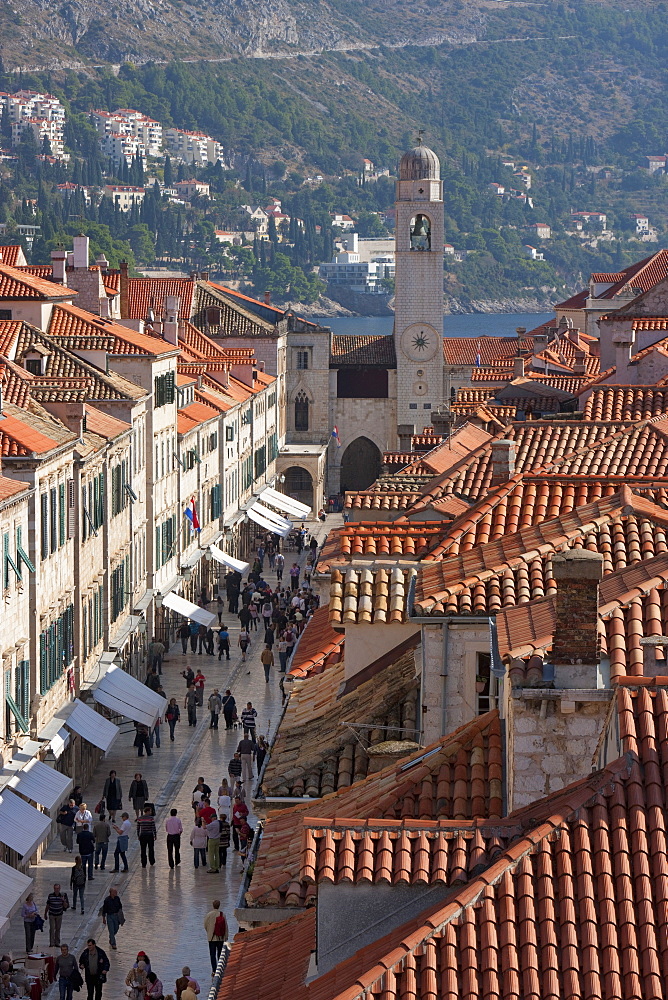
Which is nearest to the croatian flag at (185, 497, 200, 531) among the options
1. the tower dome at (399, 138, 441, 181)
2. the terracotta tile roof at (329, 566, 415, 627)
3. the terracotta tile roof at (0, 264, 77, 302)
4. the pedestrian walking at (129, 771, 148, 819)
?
the terracotta tile roof at (0, 264, 77, 302)

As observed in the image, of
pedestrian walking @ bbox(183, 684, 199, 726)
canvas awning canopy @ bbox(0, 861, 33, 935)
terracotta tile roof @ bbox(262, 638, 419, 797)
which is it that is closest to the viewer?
terracotta tile roof @ bbox(262, 638, 419, 797)

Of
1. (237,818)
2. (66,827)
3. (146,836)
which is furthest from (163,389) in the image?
(146,836)

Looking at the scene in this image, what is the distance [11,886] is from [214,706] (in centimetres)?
1744

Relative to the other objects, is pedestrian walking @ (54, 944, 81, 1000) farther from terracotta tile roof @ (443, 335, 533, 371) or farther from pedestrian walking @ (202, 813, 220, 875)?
terracotta tile roof @ (443, 335, 533, 371)

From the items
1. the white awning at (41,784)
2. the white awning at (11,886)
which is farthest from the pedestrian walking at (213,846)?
the white awning at (11,886)

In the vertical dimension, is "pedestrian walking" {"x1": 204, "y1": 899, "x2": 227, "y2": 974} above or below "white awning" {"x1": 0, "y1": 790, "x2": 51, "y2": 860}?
below

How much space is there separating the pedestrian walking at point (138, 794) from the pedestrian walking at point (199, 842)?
2.30 meters

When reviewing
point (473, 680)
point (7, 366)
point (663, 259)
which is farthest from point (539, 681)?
point (663, 259)

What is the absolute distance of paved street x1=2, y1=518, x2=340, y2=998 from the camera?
95.0 feet

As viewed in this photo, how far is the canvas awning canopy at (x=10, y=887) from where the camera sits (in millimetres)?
28266

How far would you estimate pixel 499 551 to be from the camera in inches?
784

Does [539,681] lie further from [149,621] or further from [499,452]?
[149,621]

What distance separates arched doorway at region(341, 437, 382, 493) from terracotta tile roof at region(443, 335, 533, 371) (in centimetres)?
710

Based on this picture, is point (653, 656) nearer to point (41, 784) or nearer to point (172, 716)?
point (41, 784)
